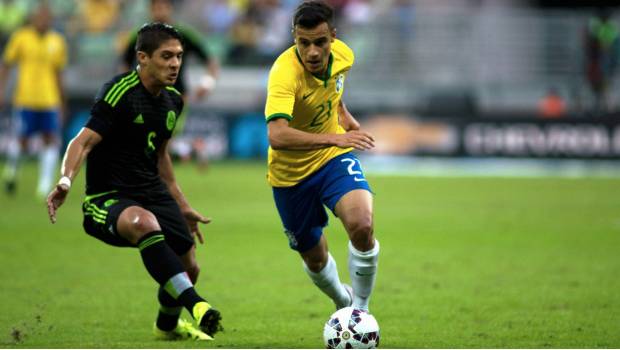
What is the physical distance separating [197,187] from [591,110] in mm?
10339

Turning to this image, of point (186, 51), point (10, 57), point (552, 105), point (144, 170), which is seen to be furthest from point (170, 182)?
point (552, 105)

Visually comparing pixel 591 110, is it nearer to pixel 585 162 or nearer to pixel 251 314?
pixel 585 162

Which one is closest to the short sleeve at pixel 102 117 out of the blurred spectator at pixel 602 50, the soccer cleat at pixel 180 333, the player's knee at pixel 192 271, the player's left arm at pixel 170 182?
the player's left arm at pixel 170 182

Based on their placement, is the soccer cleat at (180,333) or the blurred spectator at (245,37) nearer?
the soccer cleat at (180,333)

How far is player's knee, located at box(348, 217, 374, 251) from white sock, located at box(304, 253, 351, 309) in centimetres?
65

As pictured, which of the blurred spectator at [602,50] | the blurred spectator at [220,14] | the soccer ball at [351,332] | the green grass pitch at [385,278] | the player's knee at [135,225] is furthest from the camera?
the blurred spectator at [220,14]

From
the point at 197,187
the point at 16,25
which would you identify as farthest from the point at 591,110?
the point at 16,25

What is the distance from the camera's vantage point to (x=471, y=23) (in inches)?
1110

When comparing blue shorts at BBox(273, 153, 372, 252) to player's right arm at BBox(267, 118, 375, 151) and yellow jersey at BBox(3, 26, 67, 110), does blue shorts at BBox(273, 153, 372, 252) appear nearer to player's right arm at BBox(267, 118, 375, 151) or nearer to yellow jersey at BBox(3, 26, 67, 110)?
player's right arm at BBox(267, 118, 375, 151)

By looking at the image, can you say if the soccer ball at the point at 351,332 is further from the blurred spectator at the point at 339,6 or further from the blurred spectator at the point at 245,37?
the blurred spectator at the point at 339,6

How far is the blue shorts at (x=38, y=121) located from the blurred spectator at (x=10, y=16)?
1049 cm

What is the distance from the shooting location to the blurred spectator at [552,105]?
2483 cm

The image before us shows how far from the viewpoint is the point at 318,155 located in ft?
25.0

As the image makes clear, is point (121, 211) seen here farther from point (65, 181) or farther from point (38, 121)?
point (38, 121)
